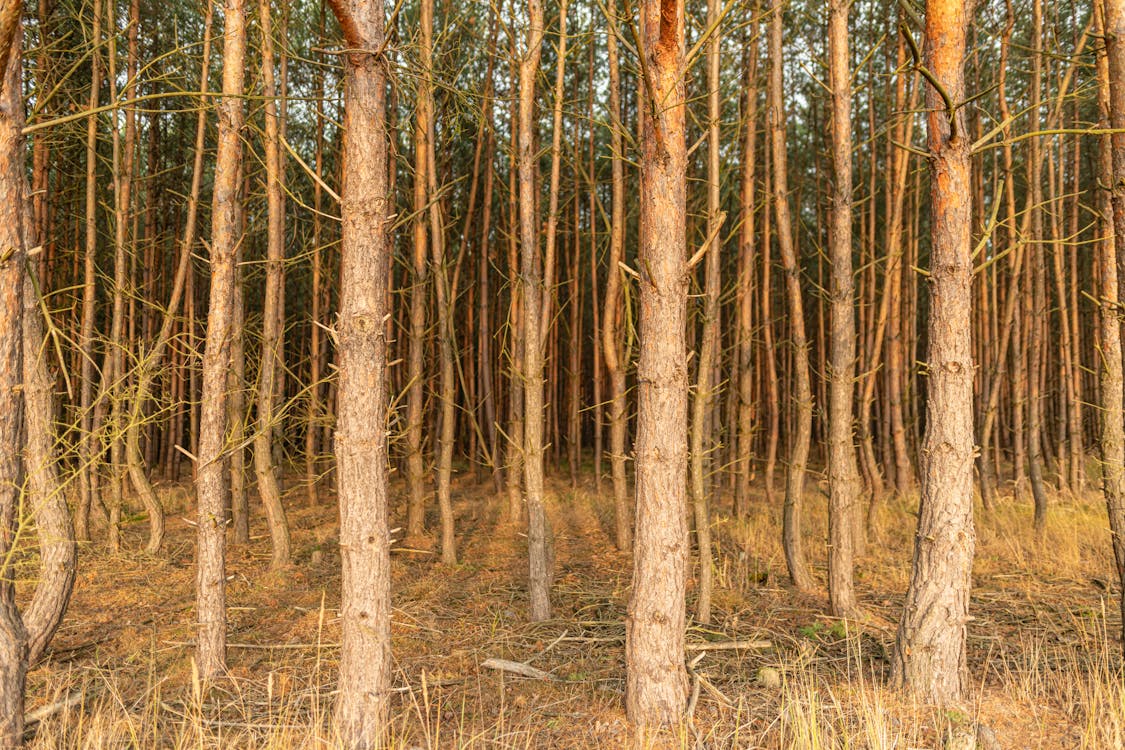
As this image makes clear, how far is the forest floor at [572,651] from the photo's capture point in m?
3.53

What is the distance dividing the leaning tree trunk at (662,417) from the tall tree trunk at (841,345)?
2427mm

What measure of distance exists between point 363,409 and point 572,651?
252 centimetres

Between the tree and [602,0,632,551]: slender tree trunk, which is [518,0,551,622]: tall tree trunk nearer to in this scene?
[602,0,632,551]: slender tree trunk

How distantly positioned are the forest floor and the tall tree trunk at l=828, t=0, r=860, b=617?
1.20ft

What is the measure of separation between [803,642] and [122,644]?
4303mm

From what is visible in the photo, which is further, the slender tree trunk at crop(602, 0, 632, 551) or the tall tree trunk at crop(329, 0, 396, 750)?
the slender tree trunk at crop(602, 0, 632, 551)

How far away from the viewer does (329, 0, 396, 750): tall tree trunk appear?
333 centimetres

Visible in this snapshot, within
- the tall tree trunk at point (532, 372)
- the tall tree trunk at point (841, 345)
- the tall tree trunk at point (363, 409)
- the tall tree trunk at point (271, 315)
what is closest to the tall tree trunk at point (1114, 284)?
the tall tree trunk at point (841, 345)

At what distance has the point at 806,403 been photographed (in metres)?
6.43

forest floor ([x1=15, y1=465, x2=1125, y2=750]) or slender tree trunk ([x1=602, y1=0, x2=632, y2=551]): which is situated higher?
slender tree trunk ([x1=602, y1=0, x2=632, y2=551])

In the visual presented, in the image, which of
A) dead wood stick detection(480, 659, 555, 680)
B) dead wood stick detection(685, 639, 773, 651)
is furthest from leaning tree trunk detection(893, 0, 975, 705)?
dead wood stick detection(480, 659, 555, 680)

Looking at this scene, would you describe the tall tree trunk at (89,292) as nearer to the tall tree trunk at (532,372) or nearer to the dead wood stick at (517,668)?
the tall tree trunk at (532,372)

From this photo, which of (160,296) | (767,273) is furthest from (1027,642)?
(160,296)

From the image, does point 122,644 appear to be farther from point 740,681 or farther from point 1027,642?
point 1027,642
